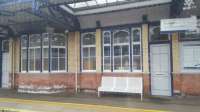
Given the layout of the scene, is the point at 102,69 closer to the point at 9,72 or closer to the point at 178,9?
the point at 178,9

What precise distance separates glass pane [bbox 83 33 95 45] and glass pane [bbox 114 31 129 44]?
133cm

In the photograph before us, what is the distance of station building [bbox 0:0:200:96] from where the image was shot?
44.7ft

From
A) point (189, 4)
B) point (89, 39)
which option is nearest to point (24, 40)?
point (89, 39)

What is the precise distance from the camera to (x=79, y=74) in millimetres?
16156

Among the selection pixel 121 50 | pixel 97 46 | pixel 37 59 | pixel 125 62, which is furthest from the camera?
pixel 37 59

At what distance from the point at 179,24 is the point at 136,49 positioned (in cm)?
267

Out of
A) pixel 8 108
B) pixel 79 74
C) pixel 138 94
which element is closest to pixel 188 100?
pixel 138 94

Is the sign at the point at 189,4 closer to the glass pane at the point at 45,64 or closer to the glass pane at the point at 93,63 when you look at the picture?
the glass pane at the point at 93,63

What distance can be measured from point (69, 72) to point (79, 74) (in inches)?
24.7

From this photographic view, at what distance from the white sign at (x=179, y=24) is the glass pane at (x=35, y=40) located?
7189 mm

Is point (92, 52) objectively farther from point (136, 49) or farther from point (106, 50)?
point (136, 49)

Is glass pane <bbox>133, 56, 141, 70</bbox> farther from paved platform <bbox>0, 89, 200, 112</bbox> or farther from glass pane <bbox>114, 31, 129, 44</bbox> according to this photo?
paved platform <bbox>0, 89, 200, 112</bbox>

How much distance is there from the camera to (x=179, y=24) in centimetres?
1286

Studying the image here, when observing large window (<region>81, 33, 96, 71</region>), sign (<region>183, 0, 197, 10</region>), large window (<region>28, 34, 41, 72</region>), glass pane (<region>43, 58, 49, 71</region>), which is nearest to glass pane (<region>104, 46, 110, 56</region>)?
large window (<region>81, 33, 96, 71</region>)
